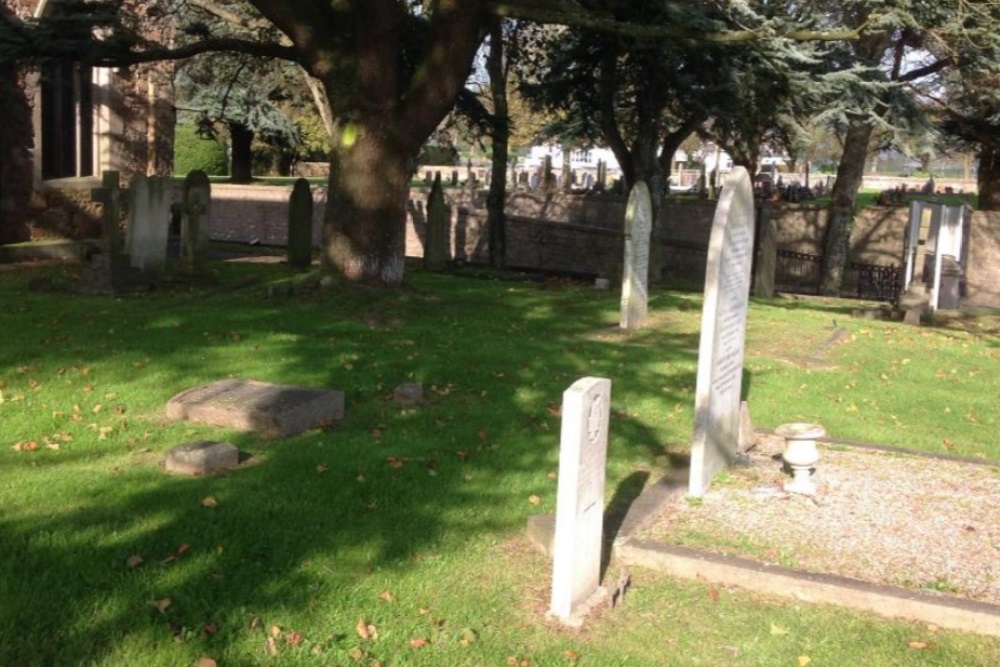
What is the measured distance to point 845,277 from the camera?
28125 millimetres

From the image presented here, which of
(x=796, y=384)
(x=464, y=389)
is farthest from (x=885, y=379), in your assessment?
(x=464, y=389)

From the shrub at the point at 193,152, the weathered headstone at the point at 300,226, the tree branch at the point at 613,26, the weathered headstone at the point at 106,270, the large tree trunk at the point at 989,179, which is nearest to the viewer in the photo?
the tree branch at the point at 613,26

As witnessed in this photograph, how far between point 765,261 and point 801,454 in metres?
15.0

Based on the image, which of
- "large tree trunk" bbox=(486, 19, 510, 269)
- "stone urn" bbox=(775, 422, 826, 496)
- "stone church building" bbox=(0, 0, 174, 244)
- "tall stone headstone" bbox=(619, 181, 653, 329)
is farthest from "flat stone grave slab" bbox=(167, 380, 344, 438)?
"large tree trunk" bbox=(486, 19, 510, 269)

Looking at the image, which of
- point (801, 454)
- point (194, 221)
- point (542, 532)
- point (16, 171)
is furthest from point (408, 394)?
point (16, 171)

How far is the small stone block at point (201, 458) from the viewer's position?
671 cm

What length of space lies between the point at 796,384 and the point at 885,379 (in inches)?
52.1

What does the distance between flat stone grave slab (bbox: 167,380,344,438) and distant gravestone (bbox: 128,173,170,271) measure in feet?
24.3

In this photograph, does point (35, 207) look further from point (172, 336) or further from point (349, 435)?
point (349, 435)

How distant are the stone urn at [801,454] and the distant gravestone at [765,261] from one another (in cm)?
1473

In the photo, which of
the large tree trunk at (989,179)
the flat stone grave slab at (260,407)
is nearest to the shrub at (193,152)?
the large tree trunk at (989,179)

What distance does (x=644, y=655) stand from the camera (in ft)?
15.6

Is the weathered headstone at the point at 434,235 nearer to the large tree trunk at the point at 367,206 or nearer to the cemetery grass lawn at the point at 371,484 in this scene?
the large tree trunk at the point at 367,206

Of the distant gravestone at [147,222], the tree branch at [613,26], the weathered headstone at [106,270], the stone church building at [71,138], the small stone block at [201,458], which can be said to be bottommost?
the small stone block at [201,458]
